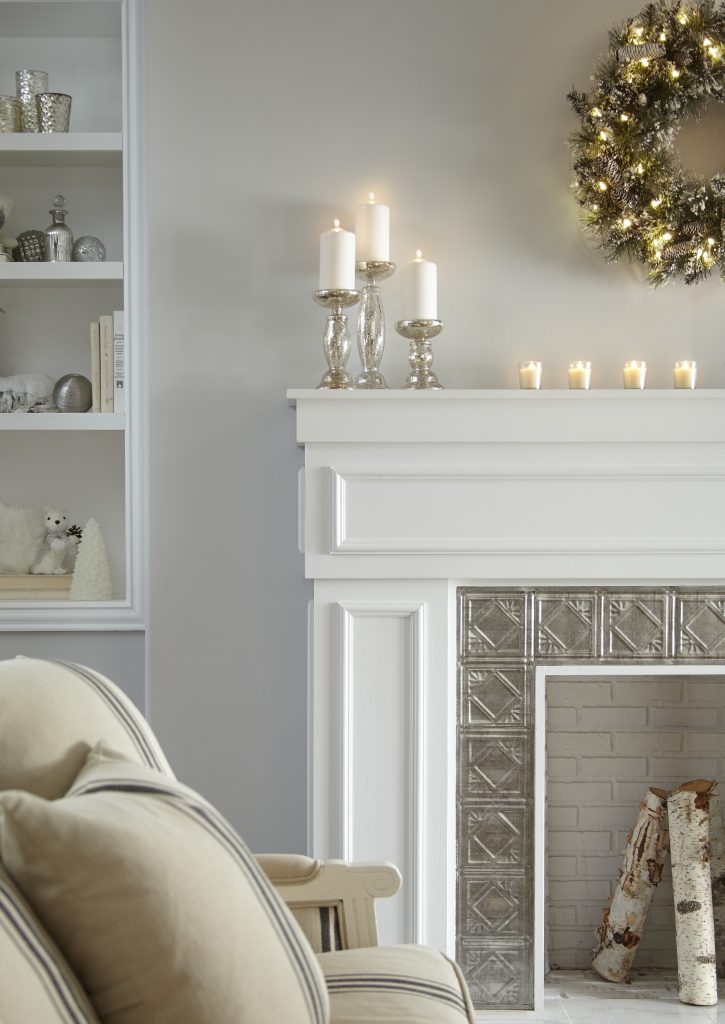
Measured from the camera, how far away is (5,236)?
104 inches

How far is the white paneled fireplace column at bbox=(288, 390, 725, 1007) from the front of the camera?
2213 millimetres

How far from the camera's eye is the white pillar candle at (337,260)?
229 cm

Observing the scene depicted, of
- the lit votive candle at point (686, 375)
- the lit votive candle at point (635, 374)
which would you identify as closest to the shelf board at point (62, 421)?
the lit votive candle at point (635, 374)

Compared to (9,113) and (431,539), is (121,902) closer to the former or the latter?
(431,539)

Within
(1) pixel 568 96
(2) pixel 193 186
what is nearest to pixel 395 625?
(2) pixel 193 186

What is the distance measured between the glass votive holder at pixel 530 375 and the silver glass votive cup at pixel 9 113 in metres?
1.41

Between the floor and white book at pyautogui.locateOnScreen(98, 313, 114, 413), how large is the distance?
1.68 metres

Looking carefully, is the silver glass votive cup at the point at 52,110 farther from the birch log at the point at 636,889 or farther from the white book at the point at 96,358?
the birch log at the point at 636,889

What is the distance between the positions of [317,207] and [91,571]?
1.06m

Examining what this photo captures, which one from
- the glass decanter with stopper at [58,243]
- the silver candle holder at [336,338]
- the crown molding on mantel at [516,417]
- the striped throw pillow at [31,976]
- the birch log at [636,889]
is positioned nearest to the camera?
the striped throw pillow at [31,976]

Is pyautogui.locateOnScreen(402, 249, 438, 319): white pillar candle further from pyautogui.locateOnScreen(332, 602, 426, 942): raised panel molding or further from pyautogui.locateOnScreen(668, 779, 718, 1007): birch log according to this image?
pyautogui.locateOnScreen(668, 779, 718, 1007): birch log

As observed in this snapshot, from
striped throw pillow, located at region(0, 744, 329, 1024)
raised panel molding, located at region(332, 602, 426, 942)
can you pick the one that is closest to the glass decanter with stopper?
raised panel molding, located at region(332, 602, 426, 942)

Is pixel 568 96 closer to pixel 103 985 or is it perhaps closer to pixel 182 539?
pixel 182 539

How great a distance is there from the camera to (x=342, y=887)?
1.54 meters
